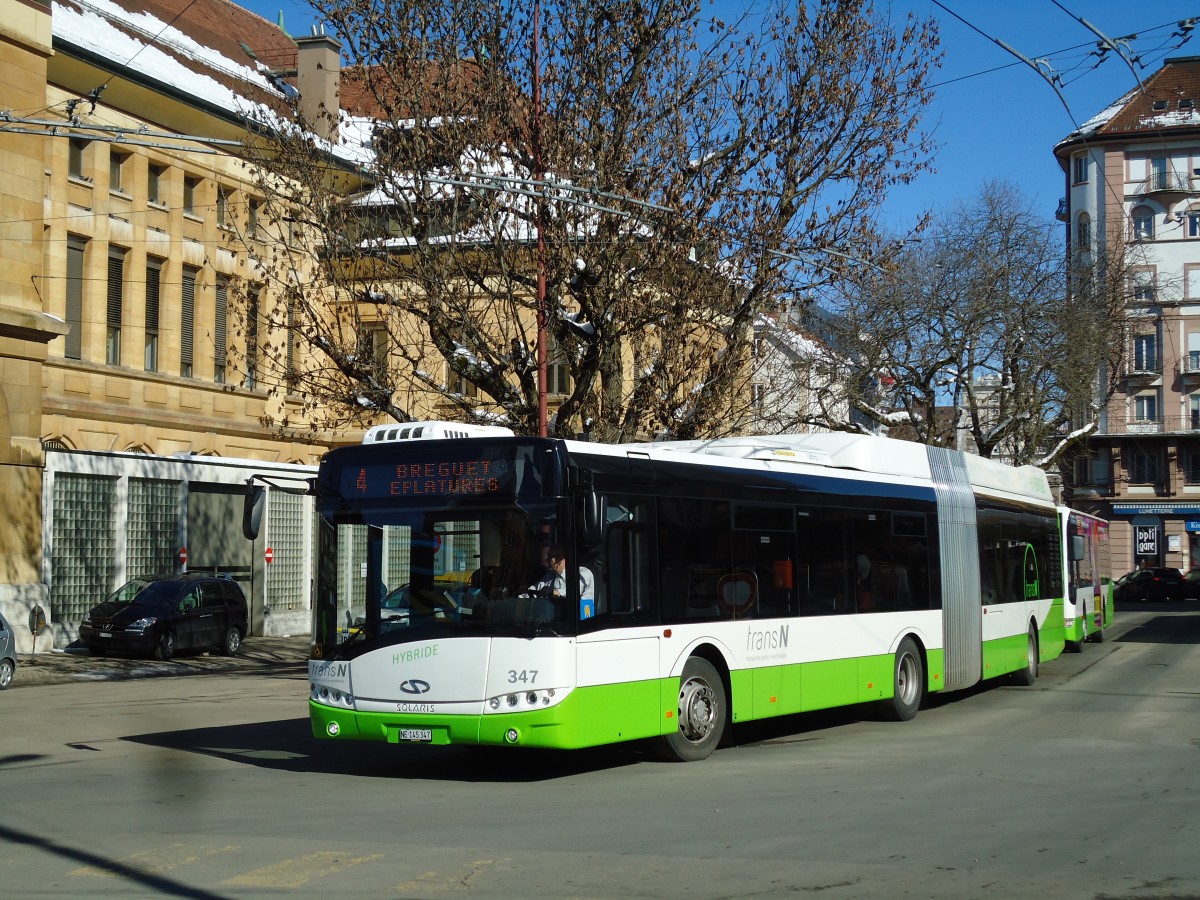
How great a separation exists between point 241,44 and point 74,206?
549 inches

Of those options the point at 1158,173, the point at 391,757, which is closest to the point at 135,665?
the point at 391,757

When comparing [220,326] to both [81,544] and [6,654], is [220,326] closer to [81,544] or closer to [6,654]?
[81,544]

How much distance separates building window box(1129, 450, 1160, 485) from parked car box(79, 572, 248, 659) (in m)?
57.2

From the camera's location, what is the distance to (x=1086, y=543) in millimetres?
30297

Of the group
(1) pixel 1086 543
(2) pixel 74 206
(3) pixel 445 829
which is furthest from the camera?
(2) pixel 74 206

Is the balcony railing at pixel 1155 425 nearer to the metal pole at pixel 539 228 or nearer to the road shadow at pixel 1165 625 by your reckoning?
the road shadow at pixel 1165 625

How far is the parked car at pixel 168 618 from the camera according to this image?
28.5 m

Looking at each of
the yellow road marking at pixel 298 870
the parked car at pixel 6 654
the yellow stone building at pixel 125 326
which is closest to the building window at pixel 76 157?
the yellow stone building at pixel 125 326

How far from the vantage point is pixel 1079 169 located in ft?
249

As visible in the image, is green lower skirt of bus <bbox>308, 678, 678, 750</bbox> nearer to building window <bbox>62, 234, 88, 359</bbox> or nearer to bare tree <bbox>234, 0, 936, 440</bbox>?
bare tree <bbox>234, 0, 936, 440</bbox>

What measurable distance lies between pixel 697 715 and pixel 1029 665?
10019mm

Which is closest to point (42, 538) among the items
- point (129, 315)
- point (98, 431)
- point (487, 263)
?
point (98, 431)

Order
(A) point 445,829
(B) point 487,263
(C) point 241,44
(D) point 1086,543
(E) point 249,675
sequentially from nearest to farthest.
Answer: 1. (A) point 445,829
2. (B) point 487,263
3. (E) point 249,675
4. (D) point 1086,543
5. (C) point 241,44

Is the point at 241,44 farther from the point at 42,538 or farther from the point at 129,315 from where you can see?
the point at 42,538
